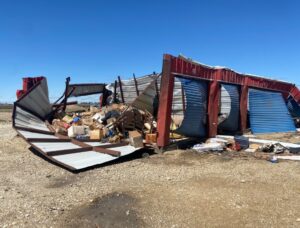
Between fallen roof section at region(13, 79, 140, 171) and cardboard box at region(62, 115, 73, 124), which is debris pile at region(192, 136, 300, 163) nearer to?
fallen roof section at region(13, 79, 140, 171)

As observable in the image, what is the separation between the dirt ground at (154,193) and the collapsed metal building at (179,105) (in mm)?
1021

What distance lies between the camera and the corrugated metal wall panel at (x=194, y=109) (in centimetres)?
1238

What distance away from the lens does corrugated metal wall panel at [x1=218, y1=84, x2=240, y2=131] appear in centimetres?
1542

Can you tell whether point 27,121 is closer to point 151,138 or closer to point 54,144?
point 54,144

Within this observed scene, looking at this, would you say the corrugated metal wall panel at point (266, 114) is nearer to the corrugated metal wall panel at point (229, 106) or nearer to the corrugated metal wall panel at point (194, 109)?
the corrugated metal wall panel at point (229, 106)

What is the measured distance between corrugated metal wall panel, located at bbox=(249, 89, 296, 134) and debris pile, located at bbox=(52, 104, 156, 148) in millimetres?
5790

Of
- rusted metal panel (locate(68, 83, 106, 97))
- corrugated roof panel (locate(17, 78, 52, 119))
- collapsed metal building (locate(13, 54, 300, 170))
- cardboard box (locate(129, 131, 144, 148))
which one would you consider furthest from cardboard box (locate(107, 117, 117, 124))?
rusted metal panel (locate(68, 83, 106, 97))

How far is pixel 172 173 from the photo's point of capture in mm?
8500

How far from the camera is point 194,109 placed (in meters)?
12.8

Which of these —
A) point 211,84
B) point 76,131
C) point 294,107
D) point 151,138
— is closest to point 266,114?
point 211,84

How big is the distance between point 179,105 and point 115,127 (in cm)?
303

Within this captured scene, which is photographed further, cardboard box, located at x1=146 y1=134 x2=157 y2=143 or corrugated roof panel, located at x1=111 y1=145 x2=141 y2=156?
cardboard box, located at x1=146 y1=134 x2=157 y2=143

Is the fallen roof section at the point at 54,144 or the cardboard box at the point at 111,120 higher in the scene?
the cardboard box at the point at 111,120

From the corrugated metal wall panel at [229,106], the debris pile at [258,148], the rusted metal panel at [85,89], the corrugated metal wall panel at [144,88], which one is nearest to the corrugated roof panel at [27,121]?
the rusted metal panel at [85,89]
